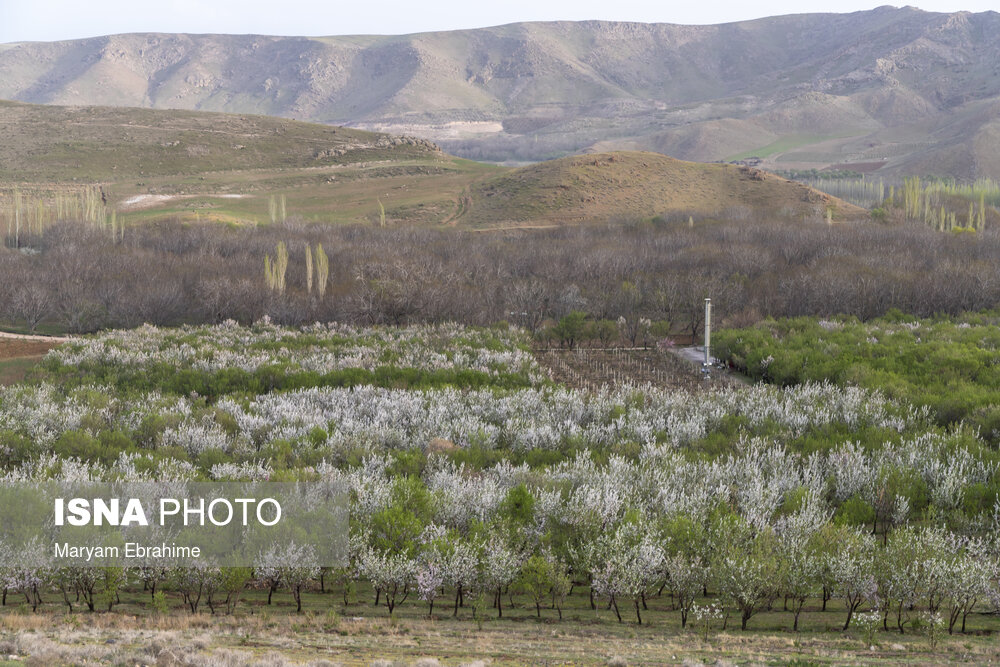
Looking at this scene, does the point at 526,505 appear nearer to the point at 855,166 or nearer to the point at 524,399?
the point at 524,399

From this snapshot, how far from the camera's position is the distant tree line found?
42125mm

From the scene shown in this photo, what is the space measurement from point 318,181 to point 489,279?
51.8m

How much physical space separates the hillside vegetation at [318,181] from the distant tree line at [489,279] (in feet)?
51.2

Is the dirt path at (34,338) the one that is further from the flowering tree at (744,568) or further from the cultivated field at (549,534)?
the flowering tree at (744,568)

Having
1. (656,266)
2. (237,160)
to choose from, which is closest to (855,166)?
(237,160)

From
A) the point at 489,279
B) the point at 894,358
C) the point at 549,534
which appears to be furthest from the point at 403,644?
the point at 489,279

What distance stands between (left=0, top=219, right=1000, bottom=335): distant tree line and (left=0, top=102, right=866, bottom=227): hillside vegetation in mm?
15613

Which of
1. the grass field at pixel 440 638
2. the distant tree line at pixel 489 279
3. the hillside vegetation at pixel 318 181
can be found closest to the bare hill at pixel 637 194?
the hillside vegetation at pixel 318 181

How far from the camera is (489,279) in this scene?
49.1m

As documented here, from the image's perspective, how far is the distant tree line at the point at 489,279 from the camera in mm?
42125

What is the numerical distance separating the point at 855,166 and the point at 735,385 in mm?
157646

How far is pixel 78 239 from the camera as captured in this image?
56562mm

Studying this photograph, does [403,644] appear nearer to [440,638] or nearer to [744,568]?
[440,638]

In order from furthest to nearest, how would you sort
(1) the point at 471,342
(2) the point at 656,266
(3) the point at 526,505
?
(2) the point at 656,266 < (1) the point at 471,342 < (3) the point at 526,505
